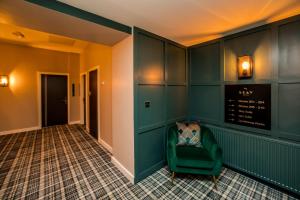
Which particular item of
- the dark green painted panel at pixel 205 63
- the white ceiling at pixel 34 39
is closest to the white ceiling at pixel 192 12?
the dark green painted panel at pixel 205 63

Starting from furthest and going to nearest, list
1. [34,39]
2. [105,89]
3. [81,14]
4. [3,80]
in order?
[3,80]
[34,39]
[105,89]
[81,14]

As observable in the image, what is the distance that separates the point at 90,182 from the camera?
7.29ft

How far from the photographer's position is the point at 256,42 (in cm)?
221

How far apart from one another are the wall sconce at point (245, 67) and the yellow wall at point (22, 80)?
6.00 m

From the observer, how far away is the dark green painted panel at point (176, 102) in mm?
2828

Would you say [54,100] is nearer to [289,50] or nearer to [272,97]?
[272,97]

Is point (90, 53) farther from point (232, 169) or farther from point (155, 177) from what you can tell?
point (232, 169)

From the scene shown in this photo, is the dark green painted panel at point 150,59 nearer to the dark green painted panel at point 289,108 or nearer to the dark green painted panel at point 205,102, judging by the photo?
the dark green painted panel at point 205,102

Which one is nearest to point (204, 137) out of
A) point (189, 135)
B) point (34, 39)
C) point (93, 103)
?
point (189, 135)

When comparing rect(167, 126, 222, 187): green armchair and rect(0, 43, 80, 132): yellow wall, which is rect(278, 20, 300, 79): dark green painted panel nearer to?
rect(167, 126, 222, 187): green armchair

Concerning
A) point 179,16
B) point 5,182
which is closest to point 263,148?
point 179,16

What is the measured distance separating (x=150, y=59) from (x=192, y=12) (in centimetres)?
93

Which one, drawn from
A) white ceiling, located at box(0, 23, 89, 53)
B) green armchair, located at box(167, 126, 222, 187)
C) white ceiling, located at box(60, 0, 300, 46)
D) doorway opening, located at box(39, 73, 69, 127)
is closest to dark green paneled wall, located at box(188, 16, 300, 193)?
white ceiling, located at box(60, 0, 300, 46)

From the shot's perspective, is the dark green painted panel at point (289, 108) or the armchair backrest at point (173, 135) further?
the armchair backrest at point (173, 135)
